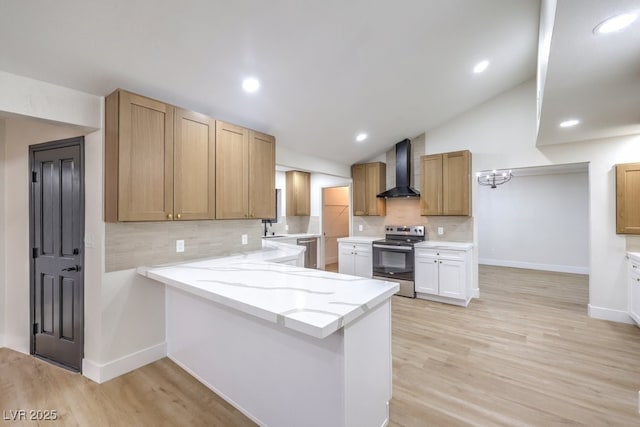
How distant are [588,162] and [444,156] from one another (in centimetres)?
182

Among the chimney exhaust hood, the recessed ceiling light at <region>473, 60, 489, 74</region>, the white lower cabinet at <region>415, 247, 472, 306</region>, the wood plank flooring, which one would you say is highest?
the recessed ceiling light at <region>473, 60, 489, 74</region>

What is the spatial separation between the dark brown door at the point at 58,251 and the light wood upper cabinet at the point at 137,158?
19.9 inches

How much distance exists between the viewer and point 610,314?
3557 millimetres

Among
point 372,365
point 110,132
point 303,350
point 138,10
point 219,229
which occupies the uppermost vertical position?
point 138,10

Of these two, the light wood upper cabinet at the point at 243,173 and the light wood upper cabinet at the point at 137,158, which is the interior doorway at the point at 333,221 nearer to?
the light wood upper cabinet at the point at 243,173

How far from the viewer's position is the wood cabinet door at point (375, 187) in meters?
5.39

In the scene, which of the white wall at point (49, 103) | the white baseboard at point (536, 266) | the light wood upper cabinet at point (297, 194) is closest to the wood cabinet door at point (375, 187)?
the light wood upper cabinet at point (297, 194)

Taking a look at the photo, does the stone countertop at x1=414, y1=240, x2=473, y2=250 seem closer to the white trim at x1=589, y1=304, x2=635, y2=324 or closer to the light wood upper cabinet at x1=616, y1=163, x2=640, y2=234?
the white trim at x1=589, y1=304, x2=635, y2=324

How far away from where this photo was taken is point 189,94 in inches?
99.0

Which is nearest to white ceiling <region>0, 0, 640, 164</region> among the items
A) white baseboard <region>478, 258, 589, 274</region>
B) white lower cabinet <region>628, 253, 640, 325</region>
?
white lower cabinet <region>628, 253, 640, 325</region>

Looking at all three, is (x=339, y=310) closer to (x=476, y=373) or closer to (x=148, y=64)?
(x=476, y=373)

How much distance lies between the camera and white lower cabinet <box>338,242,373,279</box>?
16.6 ft

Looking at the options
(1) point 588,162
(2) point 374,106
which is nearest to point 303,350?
(2) point 374,106

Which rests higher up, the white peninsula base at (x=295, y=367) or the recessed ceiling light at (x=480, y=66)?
the recessed ceiling light at (x=480, y=66)
